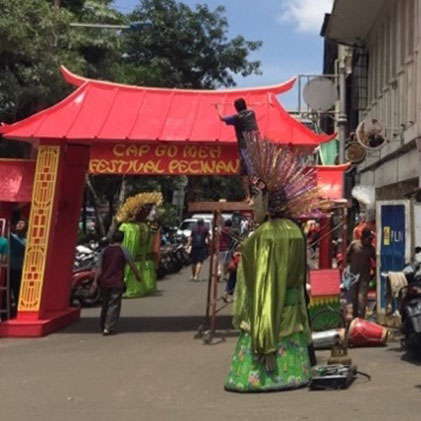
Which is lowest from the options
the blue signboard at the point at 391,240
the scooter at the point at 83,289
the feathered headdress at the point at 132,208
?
the scooter at the point at 83,289

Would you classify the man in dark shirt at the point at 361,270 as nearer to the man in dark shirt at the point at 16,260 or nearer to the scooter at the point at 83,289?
the man in dark shirt at the point at 16,260

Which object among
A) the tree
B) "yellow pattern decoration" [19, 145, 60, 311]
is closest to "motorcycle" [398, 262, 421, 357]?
"yellow pattern decoration" [19, 145, 60, 311]

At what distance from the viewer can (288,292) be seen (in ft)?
24.3

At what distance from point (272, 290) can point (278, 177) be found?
45.5 inches

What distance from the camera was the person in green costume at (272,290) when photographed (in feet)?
23.8

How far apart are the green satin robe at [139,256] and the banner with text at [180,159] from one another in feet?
17.1

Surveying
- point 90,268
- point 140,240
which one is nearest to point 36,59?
point 140,240

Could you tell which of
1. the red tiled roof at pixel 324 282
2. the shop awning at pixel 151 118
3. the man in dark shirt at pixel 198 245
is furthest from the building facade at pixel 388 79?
the red tiled roof at pixel 324 282

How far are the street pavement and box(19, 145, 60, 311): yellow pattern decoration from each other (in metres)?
0.72

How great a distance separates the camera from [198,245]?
2095cm

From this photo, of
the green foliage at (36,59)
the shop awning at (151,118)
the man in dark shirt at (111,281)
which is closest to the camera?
the shop awning at (151,118)

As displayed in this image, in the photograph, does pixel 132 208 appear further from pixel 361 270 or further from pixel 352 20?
pixel 352 20

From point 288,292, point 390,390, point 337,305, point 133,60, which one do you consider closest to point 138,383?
point 288,292

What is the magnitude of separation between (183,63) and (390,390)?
28.5 meters
